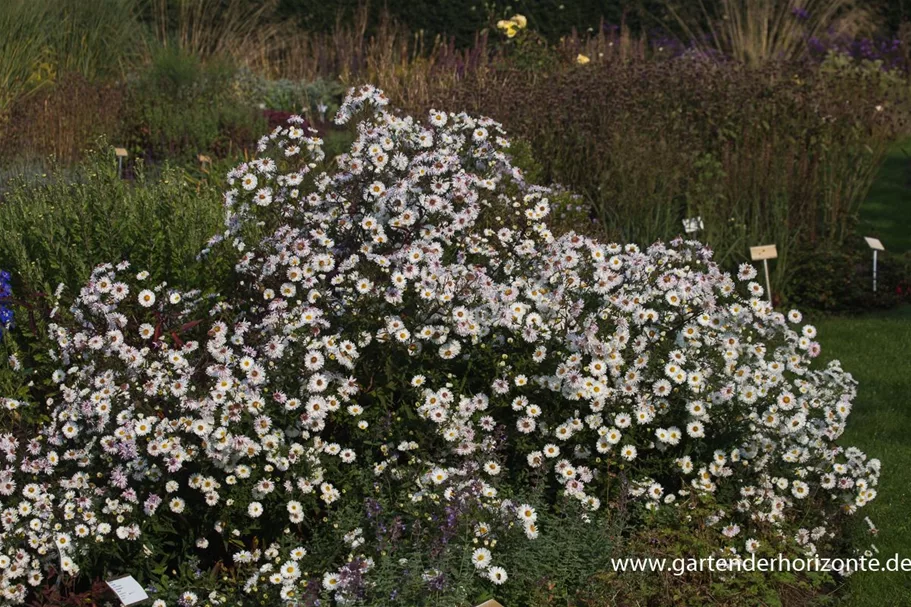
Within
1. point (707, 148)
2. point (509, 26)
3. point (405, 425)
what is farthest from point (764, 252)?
point (509, 26)

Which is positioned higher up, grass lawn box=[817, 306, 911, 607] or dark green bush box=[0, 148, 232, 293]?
dark green bush box=[0, 148, 232, 293]

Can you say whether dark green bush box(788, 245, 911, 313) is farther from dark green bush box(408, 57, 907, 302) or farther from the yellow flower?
the yellow flower

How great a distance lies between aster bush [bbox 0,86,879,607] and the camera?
3520 mm

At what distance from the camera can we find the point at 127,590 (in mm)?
3170

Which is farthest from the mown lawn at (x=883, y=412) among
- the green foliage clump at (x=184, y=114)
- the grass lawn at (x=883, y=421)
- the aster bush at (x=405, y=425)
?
the green foliage clump at (x=184, y=114)

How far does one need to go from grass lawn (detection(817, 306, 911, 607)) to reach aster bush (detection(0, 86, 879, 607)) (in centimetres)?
27

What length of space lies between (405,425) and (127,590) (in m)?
1.10

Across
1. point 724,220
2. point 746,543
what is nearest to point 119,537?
point 746,543

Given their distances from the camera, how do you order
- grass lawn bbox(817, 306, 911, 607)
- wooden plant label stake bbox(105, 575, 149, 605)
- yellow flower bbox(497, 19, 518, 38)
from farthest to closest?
1. yellow flower bbox(497, 19, 518, 38)
2. grass lawn bbox(817, 306, 911, 607)
3. wooden plant label stake bbox(105, 575, 149, 605)

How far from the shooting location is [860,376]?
5996 millimetres

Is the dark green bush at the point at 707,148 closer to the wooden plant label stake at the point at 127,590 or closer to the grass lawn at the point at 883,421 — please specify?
the grass lawn at the point at 883,421

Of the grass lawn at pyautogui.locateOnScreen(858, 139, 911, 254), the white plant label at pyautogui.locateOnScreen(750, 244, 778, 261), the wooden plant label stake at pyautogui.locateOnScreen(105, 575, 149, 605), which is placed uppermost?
the white plant label at pyautogui.locateOnScreen(750, 244, 778, 261)

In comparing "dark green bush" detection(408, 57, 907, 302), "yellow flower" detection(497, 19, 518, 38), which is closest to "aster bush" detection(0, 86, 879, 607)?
"dark green bush" detection(408, 57, 907, 302)

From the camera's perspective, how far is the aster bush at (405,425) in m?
3.52
